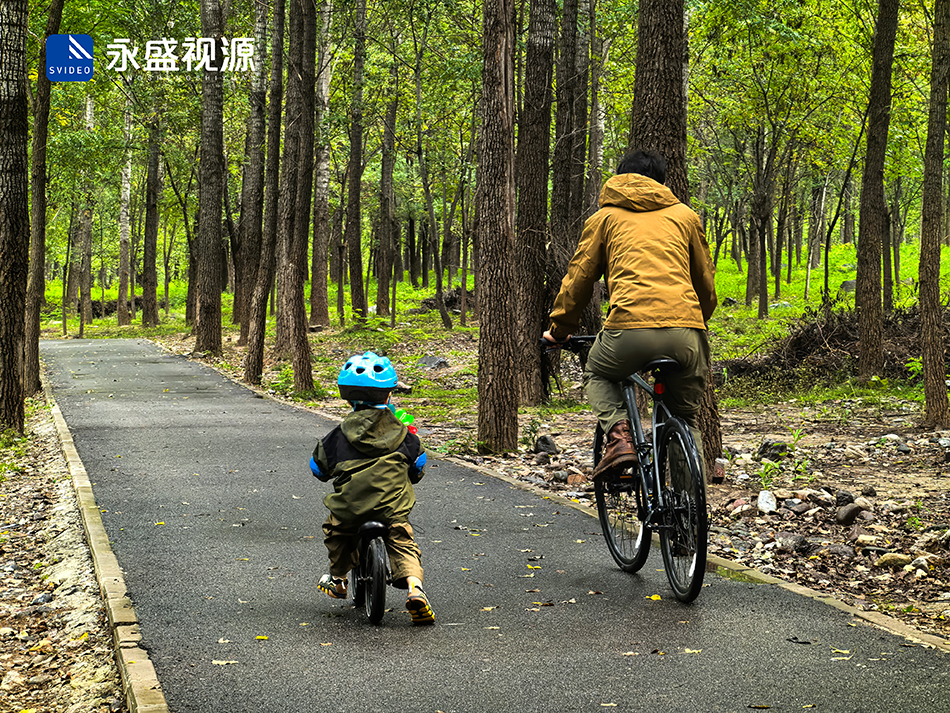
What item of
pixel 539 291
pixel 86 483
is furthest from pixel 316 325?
pixel 86 483

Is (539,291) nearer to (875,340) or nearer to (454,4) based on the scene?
(875,340)

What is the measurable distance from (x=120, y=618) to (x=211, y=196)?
77.1 ft

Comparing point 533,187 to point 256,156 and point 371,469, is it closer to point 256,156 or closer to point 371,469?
point 371,469

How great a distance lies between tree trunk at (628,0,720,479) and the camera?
8.67 m

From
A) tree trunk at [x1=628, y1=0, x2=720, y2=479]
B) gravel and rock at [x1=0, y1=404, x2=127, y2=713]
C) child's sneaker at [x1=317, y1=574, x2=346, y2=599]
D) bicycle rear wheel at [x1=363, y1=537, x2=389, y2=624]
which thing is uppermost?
tree trunk at [x1=628, y1=0, x2=720, y2=479]

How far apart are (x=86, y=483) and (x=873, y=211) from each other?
12.3m

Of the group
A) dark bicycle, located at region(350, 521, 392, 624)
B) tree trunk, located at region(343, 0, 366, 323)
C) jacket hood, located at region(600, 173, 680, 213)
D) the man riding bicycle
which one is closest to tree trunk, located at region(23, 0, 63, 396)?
dark bicycle, located at region(350, 521, 392, 624)

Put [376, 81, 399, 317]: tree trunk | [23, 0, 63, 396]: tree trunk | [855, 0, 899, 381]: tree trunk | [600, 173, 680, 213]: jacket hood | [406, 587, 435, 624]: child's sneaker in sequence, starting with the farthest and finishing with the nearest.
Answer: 1. [376, 81, 399, 317]: tree trunk
2. [855, 0, 899, 381]: tree trunk
3. [23, 0, 63, 396]: tree trunk
4. [600, 173, 680, 213]: jacket hood
5. [406, 587, 435, 624]: child's sneaker

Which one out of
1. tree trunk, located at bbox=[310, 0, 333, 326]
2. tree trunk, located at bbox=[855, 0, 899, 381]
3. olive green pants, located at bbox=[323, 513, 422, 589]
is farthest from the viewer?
tree trunk, located at bbox=[310, 0, 333, 326]

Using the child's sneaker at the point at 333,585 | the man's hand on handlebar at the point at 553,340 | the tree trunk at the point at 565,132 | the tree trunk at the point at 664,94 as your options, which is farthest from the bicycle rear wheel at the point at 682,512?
the tree trunk at the point at 565,132

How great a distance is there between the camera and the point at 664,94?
28.5 feet

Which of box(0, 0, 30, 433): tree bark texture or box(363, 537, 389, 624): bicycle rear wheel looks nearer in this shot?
box(363, 537, 389, 624): bicycle rear wheel

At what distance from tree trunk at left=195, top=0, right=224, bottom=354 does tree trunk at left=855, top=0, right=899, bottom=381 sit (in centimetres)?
1739

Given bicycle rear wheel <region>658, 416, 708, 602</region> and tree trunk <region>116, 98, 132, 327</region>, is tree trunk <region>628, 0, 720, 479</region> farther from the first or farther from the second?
tree trunk <region>116, 98, 132, 327</region>
